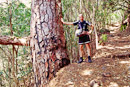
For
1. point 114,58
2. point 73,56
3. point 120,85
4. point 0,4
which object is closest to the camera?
point 120,85

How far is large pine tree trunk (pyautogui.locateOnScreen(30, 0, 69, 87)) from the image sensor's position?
286cm

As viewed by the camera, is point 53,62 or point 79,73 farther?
point 79,73

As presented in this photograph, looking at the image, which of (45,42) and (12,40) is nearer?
(45,42)

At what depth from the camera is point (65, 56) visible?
3.13 meters

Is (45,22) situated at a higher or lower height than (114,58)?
higher

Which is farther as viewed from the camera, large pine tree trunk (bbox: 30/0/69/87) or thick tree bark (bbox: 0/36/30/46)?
thick tree bark (bbox: 0/36/30/46)

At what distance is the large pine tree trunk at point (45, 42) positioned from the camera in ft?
9.38

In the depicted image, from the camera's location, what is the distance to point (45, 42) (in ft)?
9.53

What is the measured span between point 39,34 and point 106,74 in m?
1.89

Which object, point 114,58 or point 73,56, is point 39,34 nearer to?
point 114,58

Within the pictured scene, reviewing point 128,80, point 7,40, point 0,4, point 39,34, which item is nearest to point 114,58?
point 128,80

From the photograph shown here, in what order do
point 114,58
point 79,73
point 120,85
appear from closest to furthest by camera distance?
point 120,85 < point 79,73 < point 114,58

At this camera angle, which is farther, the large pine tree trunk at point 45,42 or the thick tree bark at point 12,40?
the thick tree bark at point 12,40

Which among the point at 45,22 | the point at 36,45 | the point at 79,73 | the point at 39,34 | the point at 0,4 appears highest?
the point at 0,4
